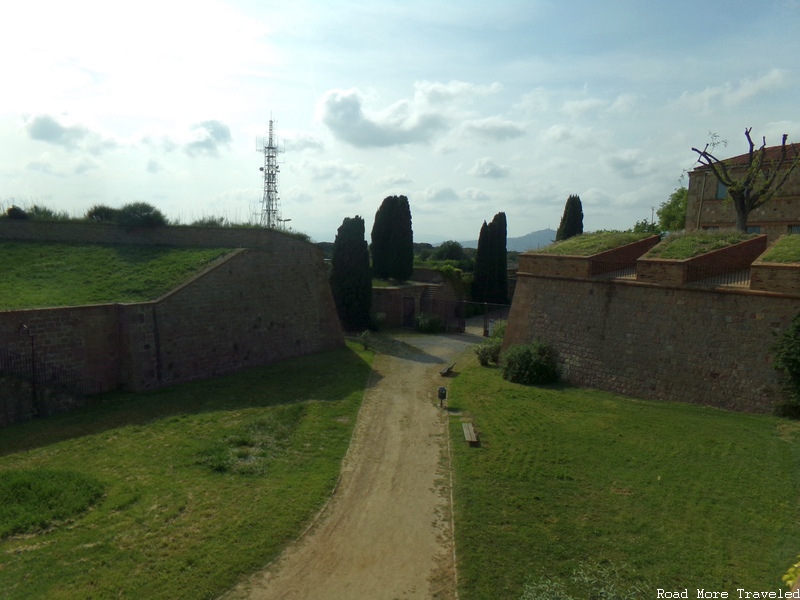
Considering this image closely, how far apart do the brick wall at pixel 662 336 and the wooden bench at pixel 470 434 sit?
5277mm

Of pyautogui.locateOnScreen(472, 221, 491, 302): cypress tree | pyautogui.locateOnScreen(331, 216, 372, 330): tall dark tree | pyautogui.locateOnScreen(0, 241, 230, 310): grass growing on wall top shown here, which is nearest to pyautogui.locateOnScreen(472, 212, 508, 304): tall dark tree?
pyautogui.locateOnScreen(472, 221, 491, 302): cypress tree

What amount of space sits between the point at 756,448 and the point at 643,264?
6281 millimetres

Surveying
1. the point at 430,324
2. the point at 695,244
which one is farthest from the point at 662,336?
the point at 430,324

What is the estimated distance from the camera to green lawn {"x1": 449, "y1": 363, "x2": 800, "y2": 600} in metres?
7.12

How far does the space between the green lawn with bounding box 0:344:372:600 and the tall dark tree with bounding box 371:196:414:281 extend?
732 inches

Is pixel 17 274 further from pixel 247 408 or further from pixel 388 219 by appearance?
pixel 388 219

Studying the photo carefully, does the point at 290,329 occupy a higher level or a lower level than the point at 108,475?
higher

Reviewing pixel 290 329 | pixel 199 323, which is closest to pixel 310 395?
pixel 199 323

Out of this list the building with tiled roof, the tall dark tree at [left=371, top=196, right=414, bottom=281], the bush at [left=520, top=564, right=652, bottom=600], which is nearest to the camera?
the bush at [left=520, top=564, right=652, bottom=600]

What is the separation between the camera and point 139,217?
20.3m

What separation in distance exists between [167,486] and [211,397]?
18.2 ft

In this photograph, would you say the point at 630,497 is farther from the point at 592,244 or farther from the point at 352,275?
the point at 352,275

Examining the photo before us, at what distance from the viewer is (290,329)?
2014cm

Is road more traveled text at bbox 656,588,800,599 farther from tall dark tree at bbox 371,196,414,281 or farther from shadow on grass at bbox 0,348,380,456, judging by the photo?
tall dark tree at bbox 371,196,414,281
